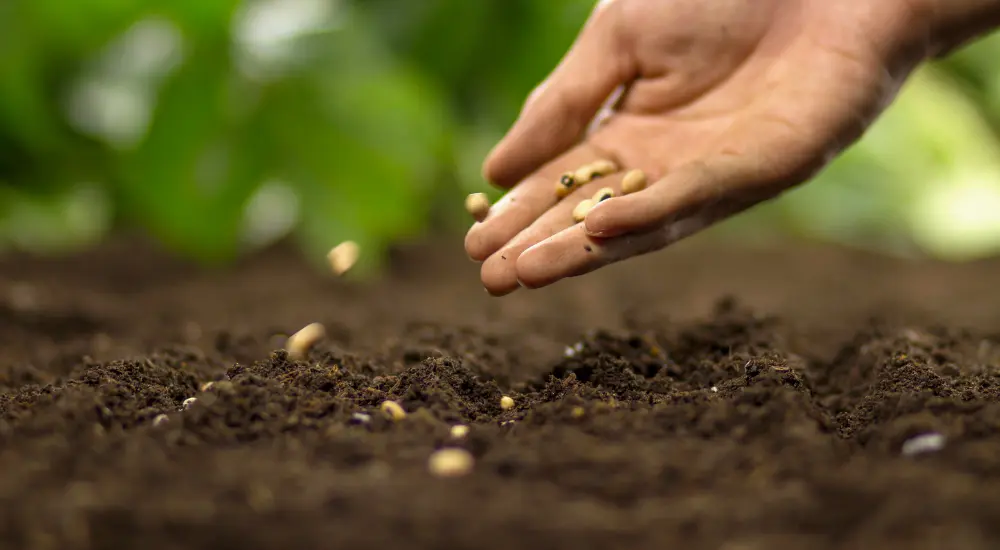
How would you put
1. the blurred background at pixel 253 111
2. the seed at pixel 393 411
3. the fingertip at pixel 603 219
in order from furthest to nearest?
the blurred background at pixel 253 111
the fingertip at pixel 603 219
the seed at pixel 393 411

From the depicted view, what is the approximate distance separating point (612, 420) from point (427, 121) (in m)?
1.91

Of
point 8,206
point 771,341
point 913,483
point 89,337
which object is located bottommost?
point 913,483

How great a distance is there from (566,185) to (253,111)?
1.60m

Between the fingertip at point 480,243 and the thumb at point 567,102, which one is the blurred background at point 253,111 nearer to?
the thumb at point 567,102

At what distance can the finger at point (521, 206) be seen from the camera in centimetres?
123

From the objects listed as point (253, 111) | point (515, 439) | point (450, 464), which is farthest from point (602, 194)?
point (253, 111)

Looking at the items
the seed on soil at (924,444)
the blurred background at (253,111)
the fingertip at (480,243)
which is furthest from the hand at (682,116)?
the blurred background at (253,111)

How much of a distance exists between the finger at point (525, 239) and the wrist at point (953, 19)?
52 centimetres

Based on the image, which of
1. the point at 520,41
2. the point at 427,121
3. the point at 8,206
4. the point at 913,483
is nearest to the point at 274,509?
the point at 913,483

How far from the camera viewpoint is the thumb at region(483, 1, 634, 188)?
1325mm

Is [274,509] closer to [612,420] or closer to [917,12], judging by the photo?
[612,420]

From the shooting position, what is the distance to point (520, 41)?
3.15m

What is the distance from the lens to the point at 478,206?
1290 millimetres

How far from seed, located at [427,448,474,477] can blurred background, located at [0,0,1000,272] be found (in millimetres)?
1855
